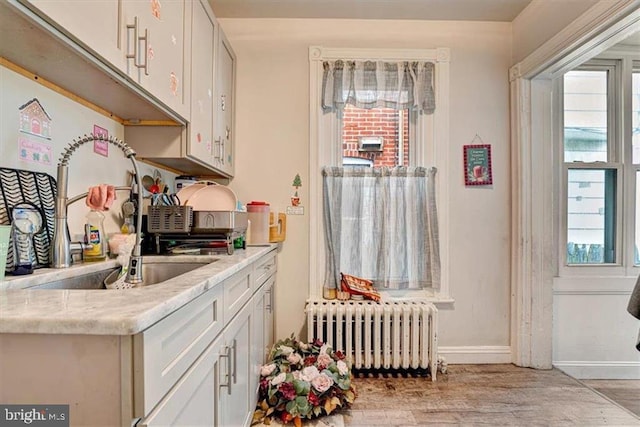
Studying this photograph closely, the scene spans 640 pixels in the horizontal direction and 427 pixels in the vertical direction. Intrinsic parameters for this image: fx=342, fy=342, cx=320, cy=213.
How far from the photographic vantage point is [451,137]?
2.69m

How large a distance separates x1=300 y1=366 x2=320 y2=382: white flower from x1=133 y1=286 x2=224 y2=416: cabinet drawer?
40.0 inches

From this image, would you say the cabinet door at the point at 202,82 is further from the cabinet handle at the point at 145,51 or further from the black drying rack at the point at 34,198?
the black drying rack at the point at 34,198

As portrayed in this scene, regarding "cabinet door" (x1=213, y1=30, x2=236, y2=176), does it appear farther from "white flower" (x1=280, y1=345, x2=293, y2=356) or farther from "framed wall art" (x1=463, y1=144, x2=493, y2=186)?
"framed wall art" (x1=463, y1=144, x2=493, y2=186)

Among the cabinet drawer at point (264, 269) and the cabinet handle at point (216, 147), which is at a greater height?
the cabinet handle at point (216, 147)

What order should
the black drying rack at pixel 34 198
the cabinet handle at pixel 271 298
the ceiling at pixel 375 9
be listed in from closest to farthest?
the black drying rack at pixel 34 198 < the cabinet handle at pixel 271 298 < the ceiling at pixel 375 9

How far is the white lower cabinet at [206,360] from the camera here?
26.8 inches

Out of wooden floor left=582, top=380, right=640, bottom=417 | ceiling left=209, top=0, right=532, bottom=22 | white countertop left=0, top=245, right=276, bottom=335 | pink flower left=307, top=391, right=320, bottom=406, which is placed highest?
ceiling left=209, top=0, right=532, bottom=22

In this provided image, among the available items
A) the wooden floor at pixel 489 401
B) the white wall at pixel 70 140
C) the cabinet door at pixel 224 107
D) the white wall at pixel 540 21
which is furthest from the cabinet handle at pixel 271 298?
the white wall at pixel 540 21

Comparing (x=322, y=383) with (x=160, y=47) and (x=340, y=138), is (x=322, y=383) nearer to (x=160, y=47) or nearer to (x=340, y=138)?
(x=340, y=138)

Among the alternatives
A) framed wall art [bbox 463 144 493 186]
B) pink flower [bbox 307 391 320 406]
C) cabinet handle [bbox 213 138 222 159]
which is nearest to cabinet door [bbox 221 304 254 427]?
pink flower [bbox 307 391 320 406]

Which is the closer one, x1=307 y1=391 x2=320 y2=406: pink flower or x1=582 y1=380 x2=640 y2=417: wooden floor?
x1=307 y1=391 x2=320 y2=406: pink flower

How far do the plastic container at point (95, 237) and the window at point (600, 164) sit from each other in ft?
10.1

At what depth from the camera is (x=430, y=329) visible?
238cm

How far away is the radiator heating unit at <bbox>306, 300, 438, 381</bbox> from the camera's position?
2351 millimetres
